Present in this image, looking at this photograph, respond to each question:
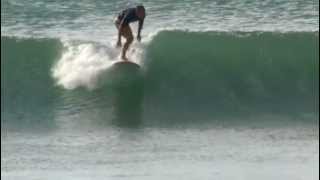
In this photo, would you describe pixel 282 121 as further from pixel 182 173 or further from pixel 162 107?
pixel 182 173

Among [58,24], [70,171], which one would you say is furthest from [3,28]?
[70,171]

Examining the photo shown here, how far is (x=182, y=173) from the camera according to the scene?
1068 centimetres

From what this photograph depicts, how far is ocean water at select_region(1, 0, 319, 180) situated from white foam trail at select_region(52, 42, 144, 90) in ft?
0.07

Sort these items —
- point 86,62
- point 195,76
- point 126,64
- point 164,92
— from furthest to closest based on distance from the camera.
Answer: point 86,62
point 195,76
point 126,64
point 164,92

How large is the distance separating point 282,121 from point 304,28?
4.40 metres

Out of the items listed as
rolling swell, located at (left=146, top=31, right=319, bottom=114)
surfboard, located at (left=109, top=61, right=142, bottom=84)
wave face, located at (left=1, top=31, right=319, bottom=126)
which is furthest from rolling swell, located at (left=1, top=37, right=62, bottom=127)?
rolling swell, located at (left=146, top=31, right=319, bottom=114)

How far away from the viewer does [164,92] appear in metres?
14.4

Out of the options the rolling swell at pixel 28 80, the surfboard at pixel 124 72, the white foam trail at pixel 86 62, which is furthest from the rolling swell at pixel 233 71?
the rolling swell at pixel 28 80

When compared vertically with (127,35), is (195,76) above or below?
below

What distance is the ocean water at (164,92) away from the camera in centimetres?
1114

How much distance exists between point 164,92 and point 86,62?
4.57ft

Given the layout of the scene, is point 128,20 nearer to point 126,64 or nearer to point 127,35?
point 127,35

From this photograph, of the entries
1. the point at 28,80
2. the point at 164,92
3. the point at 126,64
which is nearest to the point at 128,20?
the point at 126,64

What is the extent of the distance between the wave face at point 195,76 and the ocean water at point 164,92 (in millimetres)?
18
